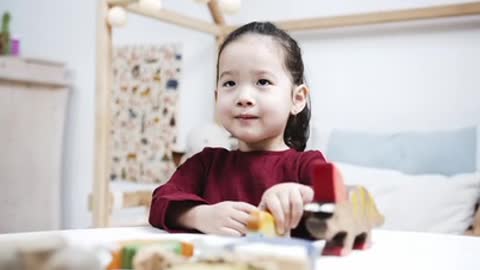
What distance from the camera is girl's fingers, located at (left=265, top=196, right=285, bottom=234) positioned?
484mm

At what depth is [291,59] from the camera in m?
0.81

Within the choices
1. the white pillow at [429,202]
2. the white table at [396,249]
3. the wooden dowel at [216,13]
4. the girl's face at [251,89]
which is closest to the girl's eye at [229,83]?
the girl's face at [251,89]

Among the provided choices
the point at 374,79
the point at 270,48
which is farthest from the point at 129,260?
the point at 374,79

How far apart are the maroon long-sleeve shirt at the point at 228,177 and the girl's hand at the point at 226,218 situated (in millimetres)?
57

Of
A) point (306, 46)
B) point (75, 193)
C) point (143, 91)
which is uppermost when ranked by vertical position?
point (306, 46)

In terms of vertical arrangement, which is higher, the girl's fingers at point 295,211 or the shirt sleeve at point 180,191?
the girl's fingers at point 295,211

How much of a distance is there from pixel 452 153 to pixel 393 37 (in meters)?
0.48

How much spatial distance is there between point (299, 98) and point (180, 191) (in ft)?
0.79

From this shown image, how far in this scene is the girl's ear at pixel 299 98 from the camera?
82 centimetres

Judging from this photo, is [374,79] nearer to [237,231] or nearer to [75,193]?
[237,231]

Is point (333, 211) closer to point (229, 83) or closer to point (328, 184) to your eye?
point (328, 184)

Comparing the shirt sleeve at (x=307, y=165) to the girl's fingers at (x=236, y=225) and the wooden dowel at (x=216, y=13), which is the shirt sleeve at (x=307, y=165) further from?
the wooden dowel at (x=216, y=13)

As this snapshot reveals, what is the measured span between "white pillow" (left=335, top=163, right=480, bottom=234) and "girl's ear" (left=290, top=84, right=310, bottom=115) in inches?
24.3

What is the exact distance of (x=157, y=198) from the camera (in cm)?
70
